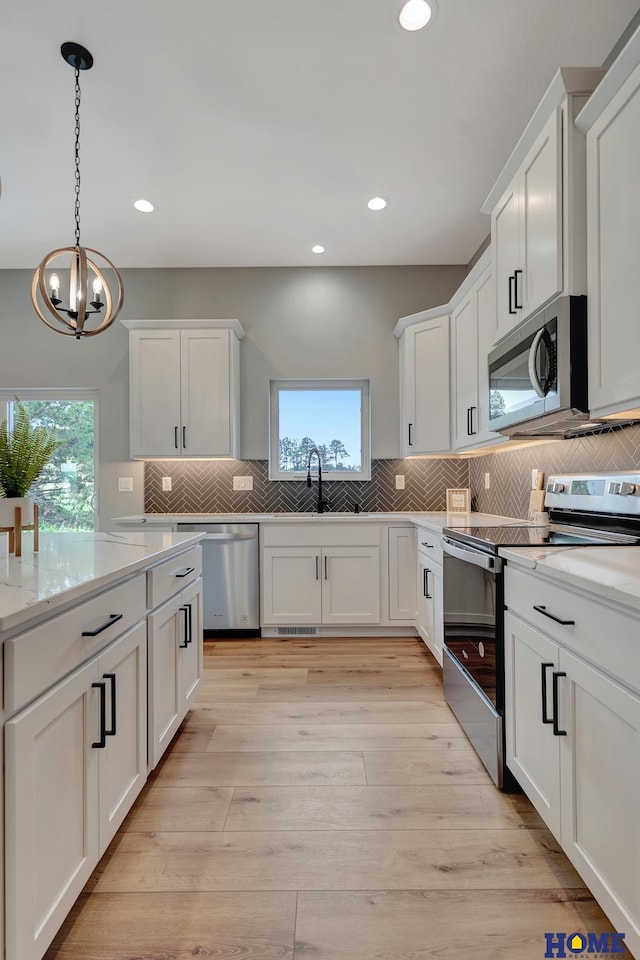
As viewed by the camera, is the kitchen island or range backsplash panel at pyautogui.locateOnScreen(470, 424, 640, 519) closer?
the kitchen island

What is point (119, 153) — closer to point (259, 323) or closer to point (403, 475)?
point (259, 323)

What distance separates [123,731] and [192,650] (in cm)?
81

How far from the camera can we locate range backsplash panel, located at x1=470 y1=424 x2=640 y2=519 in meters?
1.96

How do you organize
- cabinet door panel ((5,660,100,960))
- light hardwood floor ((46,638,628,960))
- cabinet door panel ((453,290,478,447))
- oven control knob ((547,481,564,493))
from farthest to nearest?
cabinet door panel ((453,290,478,447)) < oven control knob ((547,481,564,493)) < light hardwood floor ((46,638,628,960)) < cabinet door panel ((5,660,100,960))

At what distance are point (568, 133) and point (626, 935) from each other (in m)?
2.30

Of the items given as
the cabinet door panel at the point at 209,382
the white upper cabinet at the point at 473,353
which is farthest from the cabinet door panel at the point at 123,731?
the cabinet door panel at the point at 209,382

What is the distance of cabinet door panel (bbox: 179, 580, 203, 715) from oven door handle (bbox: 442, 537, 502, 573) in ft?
4.00

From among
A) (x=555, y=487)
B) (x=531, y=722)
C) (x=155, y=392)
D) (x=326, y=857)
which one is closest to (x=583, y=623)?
(x=531, y=722)

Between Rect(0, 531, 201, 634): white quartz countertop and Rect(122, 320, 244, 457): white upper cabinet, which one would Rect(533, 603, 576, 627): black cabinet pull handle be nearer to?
Rect(0, 531, 201, 634): white quartz countertop

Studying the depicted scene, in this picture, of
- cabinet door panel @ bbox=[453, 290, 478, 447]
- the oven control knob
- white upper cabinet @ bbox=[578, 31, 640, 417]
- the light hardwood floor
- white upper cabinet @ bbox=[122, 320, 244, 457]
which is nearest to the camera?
the light hardwood floor

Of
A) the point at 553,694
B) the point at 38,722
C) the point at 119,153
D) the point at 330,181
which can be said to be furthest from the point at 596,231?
the point at 119,153

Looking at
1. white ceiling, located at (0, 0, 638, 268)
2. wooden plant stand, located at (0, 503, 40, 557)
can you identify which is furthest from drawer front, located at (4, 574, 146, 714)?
white ceiling, located at (0, 0, 638, 268)

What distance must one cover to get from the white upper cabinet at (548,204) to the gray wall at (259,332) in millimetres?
1817

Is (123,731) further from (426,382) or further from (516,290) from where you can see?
(426,382)
